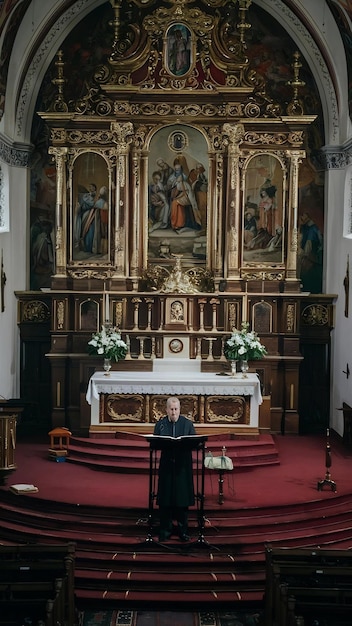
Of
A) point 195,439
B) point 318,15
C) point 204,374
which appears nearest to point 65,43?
point 318,15

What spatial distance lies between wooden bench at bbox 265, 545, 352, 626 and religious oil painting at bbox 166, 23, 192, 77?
38.5ft

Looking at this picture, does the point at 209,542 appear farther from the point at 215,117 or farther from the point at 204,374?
the point at 215,117

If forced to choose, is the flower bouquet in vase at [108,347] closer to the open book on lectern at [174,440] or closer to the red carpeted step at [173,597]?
the open book on lectern at [174,440]

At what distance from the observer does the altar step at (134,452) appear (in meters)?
18.7

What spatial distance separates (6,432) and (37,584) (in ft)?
21.2

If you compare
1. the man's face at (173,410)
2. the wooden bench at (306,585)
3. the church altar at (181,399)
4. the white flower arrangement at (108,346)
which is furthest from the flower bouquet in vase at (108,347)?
the wooden bench at (306,585)

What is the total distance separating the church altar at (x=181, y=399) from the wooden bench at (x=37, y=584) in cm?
759

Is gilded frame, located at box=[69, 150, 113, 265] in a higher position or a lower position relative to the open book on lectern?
higher

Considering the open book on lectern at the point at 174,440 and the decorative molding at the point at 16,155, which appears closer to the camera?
the open book on lectern at the point at 174,440

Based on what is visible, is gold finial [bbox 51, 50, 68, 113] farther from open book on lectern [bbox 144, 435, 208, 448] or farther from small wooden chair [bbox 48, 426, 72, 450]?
open book on lectern [bbox 144, 435, 208, 448]

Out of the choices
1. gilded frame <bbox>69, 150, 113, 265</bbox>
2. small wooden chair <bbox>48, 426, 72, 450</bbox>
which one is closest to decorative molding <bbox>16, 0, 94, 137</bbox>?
gilded frame <bbox>69, 150, 113, 265</bbox>

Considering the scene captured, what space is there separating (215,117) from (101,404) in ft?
20.9

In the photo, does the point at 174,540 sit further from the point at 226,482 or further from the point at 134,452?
the point at 134,452

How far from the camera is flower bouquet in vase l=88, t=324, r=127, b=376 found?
20.7 m
